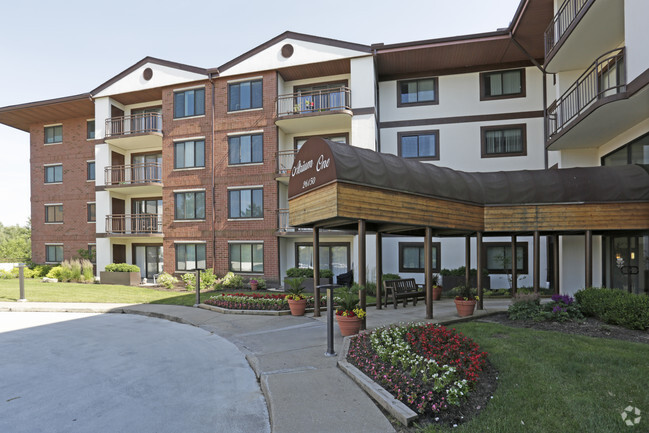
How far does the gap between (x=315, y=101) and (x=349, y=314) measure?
15.6 metres

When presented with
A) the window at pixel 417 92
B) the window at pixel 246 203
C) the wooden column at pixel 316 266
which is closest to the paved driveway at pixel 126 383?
the wooden column at pixel 316 266

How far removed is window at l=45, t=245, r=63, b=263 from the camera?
28.2 metres

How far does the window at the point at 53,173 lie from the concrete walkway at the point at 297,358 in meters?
16.6

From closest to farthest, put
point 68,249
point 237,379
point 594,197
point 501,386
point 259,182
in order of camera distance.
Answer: point 501,386 < point 237,379 < point 594,197 < point 259,182 < point 68,249

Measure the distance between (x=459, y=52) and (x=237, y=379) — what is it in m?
19.3

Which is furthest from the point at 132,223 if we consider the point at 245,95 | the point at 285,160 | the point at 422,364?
the point at 422,364

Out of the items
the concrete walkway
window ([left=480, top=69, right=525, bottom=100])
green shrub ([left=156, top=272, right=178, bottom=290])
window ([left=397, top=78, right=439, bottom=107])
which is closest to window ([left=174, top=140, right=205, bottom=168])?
green shrub ([left=156, top=272, right=178, bottom=290])

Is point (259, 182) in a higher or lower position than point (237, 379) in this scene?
higher

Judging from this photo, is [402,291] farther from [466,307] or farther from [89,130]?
[89,130]

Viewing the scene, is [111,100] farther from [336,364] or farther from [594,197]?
[594,197]

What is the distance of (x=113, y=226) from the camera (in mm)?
25594

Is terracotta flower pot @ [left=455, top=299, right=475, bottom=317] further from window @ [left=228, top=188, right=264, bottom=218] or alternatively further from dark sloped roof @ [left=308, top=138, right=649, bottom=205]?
window @ [left=228, top=188, right=264, bottom=218]

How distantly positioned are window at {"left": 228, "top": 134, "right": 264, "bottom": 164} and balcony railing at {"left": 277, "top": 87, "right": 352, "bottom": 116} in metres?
2.10

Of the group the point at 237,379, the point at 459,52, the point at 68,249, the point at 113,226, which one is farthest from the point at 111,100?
the point at 237,379
